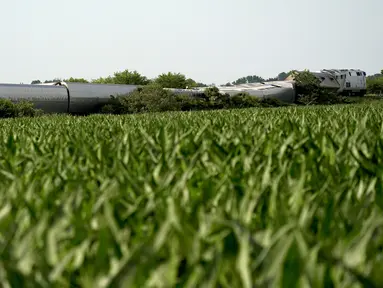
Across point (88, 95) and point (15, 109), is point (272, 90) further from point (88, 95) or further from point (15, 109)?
point (15, 109)

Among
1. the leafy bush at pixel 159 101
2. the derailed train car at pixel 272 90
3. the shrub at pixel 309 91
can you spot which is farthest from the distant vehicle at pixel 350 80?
the leafy bush at pixel 159 101

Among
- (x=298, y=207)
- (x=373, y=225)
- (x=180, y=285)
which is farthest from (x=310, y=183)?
(x=180, y=285)

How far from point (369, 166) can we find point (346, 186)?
575mm

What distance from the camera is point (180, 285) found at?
46.8 inches

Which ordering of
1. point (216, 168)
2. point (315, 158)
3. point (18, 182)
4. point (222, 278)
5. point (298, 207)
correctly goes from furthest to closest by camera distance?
point (315, 158), point (216, 168), point (18, 182), point (298, 207), point (222, 278)

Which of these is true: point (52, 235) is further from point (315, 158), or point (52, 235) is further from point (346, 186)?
point (315, 158)

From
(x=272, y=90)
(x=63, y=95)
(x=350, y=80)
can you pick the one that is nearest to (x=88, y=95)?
(x=63, y=95)

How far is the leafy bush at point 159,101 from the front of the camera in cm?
4412

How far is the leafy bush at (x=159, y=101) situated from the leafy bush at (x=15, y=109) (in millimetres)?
8800

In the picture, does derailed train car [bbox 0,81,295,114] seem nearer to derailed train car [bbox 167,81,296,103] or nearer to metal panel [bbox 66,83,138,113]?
metal panel [bbox 66,83,138,113]

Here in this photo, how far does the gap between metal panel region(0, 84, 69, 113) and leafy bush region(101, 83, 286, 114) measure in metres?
3.16

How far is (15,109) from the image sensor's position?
34.7 metres

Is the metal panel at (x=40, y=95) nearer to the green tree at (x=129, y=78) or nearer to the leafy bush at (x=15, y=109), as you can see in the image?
the leafy bush at (x=15, y=109)

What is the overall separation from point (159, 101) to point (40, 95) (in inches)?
352
